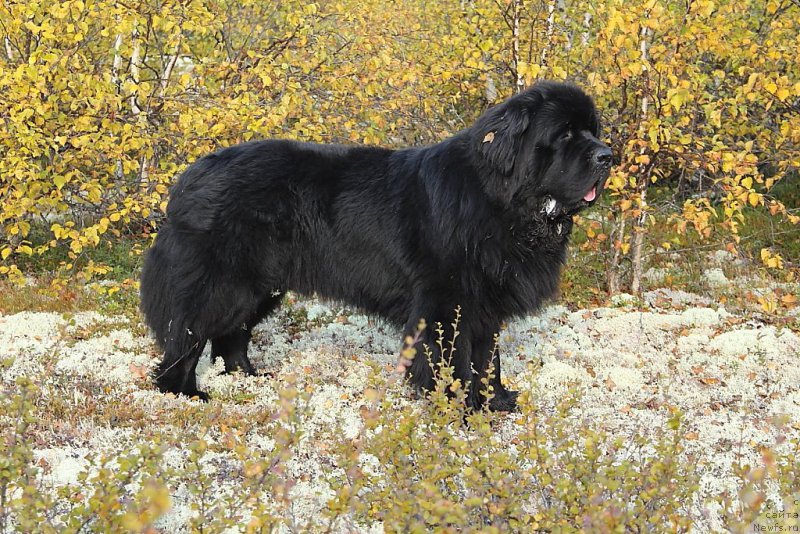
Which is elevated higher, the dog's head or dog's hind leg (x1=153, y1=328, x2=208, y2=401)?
the dog's head

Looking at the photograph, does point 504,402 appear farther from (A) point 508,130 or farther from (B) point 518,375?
(A) point 508,130

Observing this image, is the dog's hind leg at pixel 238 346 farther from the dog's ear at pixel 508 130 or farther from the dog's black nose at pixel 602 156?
the dog's black nose at pixel 602 156

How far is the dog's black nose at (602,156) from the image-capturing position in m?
3.71

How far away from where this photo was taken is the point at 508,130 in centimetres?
380

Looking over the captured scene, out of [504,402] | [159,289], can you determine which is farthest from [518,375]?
[159,289]

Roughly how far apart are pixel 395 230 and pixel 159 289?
1.37m

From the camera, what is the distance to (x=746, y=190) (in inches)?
217

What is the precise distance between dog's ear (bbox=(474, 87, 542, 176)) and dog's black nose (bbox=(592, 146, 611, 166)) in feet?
1.19

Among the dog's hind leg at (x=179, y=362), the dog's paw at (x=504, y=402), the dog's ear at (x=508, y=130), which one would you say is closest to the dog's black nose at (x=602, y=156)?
the dog's ear at (x=508, y=130)

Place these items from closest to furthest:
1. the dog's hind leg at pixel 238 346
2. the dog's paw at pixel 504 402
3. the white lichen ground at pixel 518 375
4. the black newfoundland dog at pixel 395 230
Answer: the white lichen ground at pixel 518 375
the black newfoundland dog at pixel 395 230
the dog's paw at pixel 504 402
the dog's hind leg at pixel 238 346

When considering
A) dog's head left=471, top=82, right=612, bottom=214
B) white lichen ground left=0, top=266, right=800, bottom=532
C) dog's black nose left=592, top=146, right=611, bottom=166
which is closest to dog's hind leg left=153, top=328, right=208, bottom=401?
white lichen ground left=0, top=266, right=800, bottom=532

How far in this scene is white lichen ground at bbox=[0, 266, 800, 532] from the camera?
349 centimetres

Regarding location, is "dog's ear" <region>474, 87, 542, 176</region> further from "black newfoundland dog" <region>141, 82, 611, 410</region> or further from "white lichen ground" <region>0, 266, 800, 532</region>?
"white lichen ground" <region>0, 266, 800, 532</region>

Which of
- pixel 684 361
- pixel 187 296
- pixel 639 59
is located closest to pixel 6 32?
pixel 187 296
